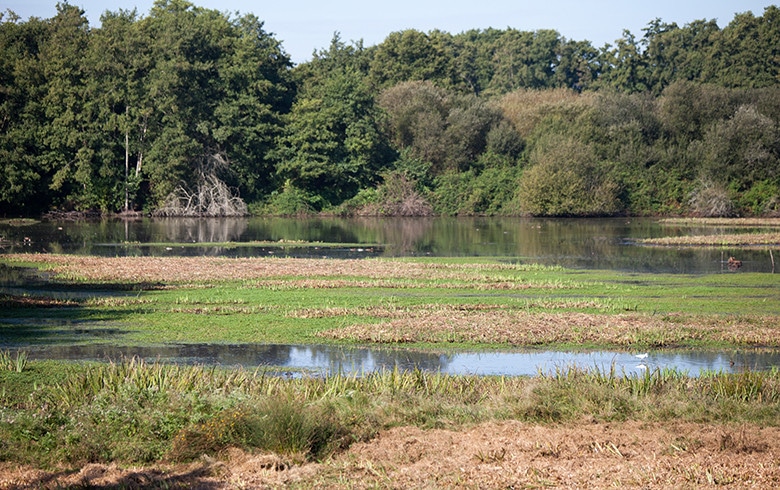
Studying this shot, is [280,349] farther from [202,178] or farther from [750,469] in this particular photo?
[202,178]

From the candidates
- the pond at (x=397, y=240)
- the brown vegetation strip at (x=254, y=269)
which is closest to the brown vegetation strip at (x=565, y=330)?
the brown vegetation strip at (x=254, y=269)

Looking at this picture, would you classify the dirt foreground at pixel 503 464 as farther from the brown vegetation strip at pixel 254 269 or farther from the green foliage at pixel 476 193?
the green foliage at pixel 476 193

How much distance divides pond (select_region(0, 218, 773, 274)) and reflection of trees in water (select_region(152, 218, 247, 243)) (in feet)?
0.20

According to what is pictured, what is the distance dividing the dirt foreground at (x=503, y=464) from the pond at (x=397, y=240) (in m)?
24.7

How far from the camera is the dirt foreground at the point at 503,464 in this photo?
9.76m

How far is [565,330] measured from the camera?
2058 centimetres

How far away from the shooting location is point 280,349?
19.2 meters

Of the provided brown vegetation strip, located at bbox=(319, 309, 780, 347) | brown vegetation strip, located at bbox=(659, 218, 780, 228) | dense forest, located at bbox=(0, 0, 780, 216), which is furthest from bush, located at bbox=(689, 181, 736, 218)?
brown vegetation strip, located at bbox=(319, 309, 780, 347)

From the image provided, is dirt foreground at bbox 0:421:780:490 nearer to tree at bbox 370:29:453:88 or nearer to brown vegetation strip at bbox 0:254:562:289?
brown vegetation strip at bbox 0:254:562:289

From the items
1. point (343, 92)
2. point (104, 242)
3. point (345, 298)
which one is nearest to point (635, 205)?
point (343, 92)

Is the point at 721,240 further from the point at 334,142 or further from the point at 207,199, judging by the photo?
the point at 207,199

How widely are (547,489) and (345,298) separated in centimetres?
1683

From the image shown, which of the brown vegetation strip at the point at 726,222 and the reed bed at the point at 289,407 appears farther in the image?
the brown vegetation strip at the point at 726,222

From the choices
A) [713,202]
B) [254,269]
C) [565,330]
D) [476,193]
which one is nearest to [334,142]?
[476,193]
